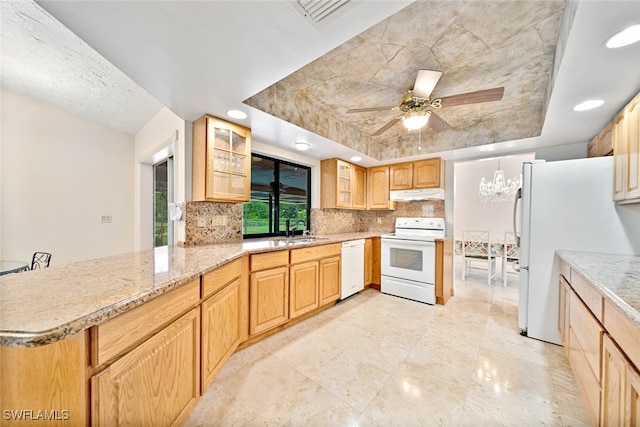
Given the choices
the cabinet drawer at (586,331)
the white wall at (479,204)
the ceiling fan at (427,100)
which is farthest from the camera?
the white wall at (479,204)

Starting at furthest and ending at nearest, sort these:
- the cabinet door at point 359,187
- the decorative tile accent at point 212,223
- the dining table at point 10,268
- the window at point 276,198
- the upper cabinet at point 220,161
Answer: the cabinet door at point 359,187 → the window at point 276,198 → the decorative tile accent at point 212,223 → the upper cabinet at point 220,161 → the dining table at point 10,268

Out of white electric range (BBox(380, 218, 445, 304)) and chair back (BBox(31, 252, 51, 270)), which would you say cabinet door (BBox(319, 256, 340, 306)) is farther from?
chair back (BBox(31, 252, 51, 270))

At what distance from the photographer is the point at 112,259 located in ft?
4.94

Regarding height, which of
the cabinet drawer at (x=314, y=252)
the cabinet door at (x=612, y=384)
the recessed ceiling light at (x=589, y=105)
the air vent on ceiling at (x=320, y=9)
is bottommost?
the cabinet door at (x=612, y=384)

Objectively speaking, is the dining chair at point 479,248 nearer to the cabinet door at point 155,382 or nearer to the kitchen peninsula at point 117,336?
the kitchen peninsula at point 117,336

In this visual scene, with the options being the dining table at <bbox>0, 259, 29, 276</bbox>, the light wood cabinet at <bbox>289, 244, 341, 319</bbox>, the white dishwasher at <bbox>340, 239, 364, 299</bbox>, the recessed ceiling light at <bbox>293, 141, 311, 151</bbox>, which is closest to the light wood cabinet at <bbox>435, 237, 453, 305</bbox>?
the white dishwasher at <bbox>340, 239, 364, 299</bbox>

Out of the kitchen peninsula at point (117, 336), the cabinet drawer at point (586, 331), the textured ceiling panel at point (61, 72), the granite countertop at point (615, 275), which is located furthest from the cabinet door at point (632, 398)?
the textured ceiling panel at point (61, 72)

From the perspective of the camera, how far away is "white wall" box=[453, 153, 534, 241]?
5.58 metres

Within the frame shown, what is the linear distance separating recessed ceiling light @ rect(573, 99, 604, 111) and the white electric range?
5.95 feet

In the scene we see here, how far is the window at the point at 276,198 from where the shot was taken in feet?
9.96

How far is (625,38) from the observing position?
1.11 meters

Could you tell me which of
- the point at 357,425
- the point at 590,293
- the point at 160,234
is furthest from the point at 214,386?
the point at 160,234

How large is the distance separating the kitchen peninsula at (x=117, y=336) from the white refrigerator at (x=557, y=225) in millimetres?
2727

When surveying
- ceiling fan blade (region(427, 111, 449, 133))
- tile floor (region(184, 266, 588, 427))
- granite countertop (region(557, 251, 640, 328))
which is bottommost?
tile floor (region(184, 266, 588, 427))
